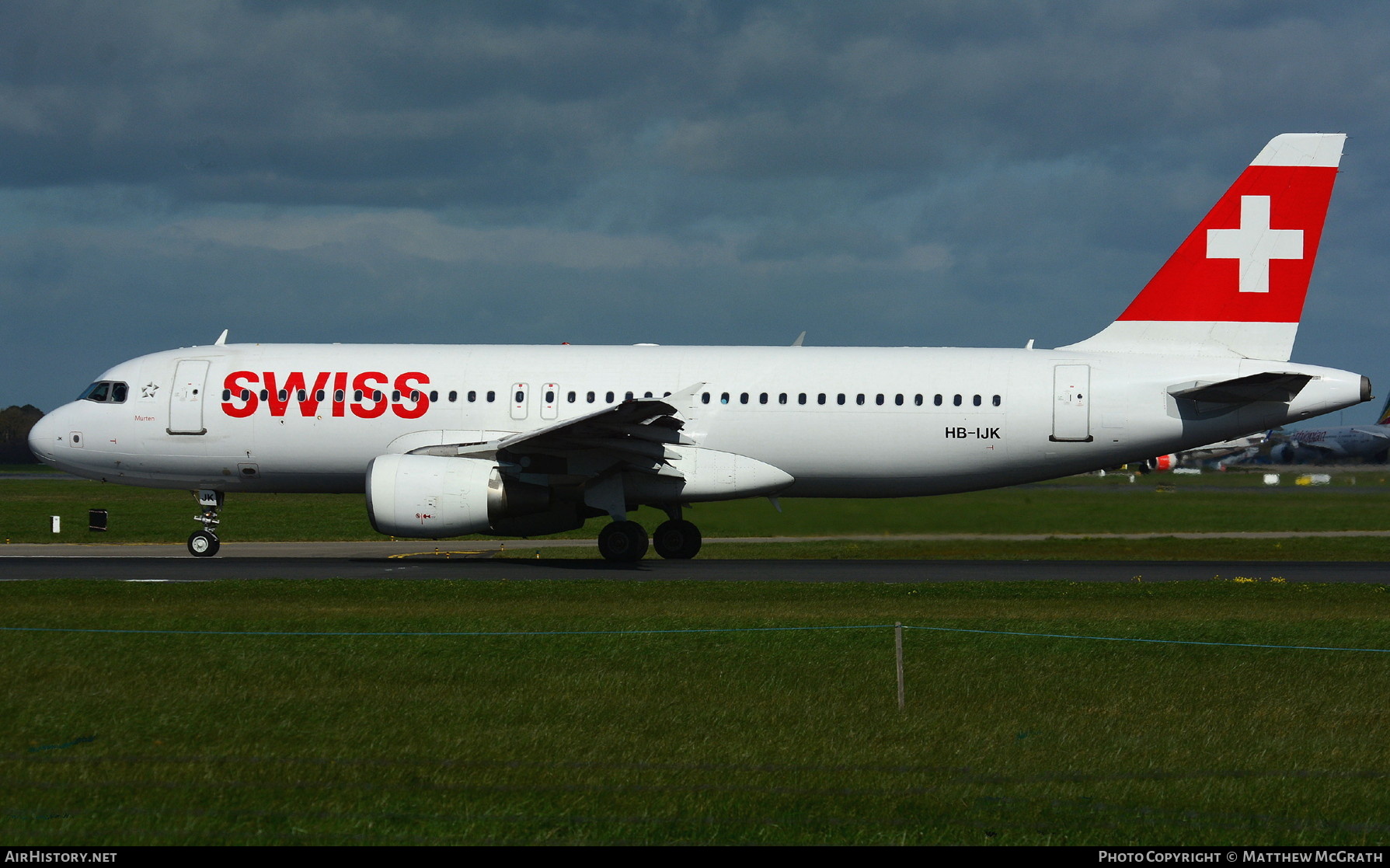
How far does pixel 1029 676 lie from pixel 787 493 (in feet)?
45.5

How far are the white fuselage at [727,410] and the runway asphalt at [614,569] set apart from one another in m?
1.75

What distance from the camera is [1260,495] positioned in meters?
46.9

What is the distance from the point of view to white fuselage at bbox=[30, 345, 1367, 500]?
25.1 m

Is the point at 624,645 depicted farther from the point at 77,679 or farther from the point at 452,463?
the point at 452,463

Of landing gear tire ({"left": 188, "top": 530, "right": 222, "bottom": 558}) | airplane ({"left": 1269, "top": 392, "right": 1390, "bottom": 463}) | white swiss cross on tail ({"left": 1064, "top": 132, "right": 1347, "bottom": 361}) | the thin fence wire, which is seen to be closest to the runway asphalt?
landing gear tire ({"left": 188, "top": 530, "right": 222, "bottom": 558})

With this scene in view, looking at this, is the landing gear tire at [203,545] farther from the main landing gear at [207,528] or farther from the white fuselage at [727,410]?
the white fuselage at [727,410]

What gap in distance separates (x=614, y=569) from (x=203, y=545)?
8.50 meters

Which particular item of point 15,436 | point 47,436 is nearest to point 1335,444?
point 47,436

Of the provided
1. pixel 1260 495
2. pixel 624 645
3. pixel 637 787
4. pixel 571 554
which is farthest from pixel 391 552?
pixel 1260 495

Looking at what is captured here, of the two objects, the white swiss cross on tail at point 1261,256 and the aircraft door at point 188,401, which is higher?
the white swiss cross on tail at point 1261,256

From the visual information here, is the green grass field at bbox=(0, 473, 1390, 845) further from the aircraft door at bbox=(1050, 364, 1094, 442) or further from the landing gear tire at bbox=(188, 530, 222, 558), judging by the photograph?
the landing gear tire at bbox=(188, 530, 222, 558)

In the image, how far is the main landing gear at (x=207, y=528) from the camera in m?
25.8

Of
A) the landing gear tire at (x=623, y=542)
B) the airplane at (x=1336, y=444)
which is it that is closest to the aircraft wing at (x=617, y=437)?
the landing gear tire at (x=623, y=542)

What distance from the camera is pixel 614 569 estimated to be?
23750 millimetres
